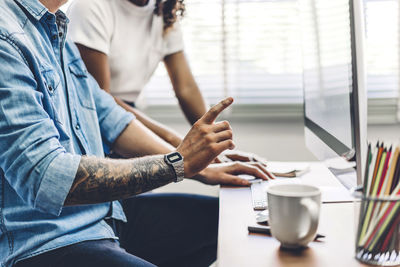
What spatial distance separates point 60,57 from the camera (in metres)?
1.15

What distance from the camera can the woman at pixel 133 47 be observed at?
166 centimetres

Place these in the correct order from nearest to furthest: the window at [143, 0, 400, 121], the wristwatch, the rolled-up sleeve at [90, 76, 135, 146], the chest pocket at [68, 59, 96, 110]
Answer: the wristwatch
the chest pocket at [68, 59, 96, 110]
the rolled-up sleeve at [90, 76, 135, 146]
the window at [143, 0, 400, 121]

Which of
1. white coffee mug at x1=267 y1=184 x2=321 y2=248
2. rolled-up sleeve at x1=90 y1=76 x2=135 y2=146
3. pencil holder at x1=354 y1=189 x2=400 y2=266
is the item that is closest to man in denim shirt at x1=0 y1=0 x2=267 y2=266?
rolled-up sleeve at x1=90 y1=76 x2=135 y2=146

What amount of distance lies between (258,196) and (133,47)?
0.88 m

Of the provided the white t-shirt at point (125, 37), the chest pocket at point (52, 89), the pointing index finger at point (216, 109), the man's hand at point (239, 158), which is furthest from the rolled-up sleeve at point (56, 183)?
the white t-shirt at point (125, 37)

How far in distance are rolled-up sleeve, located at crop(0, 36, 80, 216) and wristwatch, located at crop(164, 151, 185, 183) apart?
0.17 meters

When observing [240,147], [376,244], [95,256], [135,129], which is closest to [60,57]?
[135,129]

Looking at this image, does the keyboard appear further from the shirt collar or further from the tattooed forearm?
the shirt collar

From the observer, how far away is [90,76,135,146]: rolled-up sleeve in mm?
1361

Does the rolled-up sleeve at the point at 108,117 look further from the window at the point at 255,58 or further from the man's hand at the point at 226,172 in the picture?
the window at the point at 255,58

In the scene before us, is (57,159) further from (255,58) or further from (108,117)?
(255,58)

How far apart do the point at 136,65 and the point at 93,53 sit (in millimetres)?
217

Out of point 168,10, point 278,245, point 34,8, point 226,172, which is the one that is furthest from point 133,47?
point 278,245

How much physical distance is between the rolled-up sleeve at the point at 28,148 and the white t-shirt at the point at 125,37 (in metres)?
0.77
